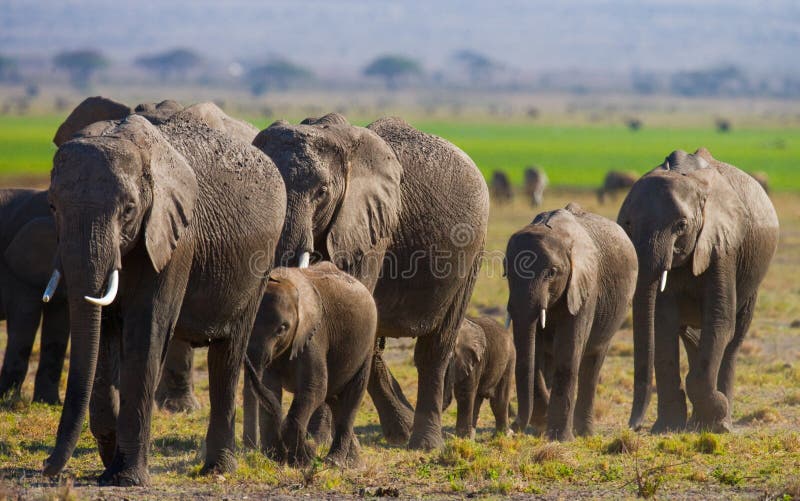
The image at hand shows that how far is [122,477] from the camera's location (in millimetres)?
7477

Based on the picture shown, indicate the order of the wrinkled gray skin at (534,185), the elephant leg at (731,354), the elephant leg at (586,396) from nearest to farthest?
the elephant leg at (586,396), the elephant leg at (731,354), the wrinkled gray skin at (534,185)

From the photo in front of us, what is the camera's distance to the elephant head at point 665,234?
1090 cm

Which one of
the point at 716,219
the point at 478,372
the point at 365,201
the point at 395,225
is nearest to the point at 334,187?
the point at 365,201

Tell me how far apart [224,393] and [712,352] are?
4.59 metres

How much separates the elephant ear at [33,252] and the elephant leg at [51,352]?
0.37m

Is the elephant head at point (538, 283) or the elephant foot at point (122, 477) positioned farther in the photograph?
the elephant head at point (538, 283)

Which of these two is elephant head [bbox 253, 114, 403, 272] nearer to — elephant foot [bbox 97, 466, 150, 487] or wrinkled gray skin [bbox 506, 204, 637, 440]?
wrinkled gray skin [bbox 506, 204, 637, 440]

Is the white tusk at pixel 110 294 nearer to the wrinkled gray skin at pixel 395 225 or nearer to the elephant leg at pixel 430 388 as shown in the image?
the wrinkled gray skin at pixel 395 225

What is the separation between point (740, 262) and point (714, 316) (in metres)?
0.79

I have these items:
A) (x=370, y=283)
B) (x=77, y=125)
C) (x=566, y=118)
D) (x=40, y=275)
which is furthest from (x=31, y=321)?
(x=566, y=118)

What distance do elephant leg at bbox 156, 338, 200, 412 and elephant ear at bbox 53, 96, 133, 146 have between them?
7.12 feet

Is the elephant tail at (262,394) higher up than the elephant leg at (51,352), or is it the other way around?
the elephant tail at (262,394)

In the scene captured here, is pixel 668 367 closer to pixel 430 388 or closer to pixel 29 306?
pixel 430 388

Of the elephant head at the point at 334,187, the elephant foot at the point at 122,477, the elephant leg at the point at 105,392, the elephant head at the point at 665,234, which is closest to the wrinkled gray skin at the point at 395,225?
the elephant head at the point at 334,187
